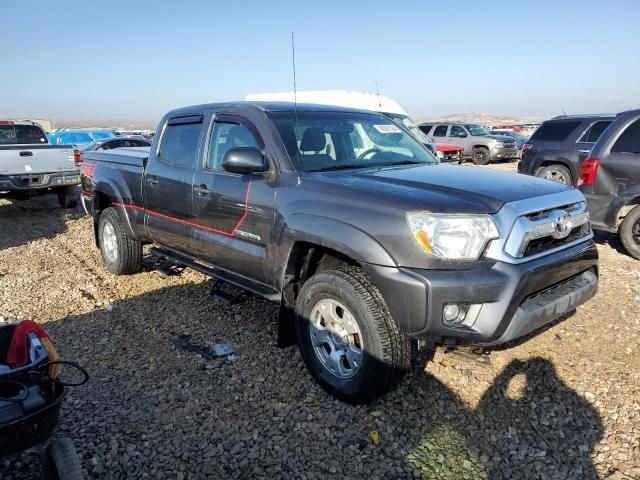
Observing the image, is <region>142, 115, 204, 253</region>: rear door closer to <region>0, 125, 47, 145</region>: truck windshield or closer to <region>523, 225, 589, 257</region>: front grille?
<region>523, 225, 589, 257</region>: front grille

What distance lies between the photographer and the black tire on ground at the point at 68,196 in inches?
410

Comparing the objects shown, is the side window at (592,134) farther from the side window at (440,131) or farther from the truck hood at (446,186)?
the side window at (440,131)

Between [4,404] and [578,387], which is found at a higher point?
[4,404]

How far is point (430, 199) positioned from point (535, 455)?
153 centimetres

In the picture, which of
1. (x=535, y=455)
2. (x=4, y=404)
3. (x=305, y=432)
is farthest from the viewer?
(x=305, y=432)

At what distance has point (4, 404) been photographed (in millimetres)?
2016

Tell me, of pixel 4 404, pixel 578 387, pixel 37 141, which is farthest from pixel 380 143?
pixel 37 141

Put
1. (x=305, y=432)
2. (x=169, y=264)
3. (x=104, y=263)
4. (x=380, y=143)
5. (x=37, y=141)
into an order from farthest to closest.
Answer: (x=37, y=141), (x=104, y=263), (x=169, y=264), (x=380, y=143), (x=305, y=432)

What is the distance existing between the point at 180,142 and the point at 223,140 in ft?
2.40

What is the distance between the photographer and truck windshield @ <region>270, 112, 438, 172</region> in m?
3.75

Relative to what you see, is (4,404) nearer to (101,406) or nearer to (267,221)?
(101,406)

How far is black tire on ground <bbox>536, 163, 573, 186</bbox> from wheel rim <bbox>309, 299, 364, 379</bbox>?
8.23m

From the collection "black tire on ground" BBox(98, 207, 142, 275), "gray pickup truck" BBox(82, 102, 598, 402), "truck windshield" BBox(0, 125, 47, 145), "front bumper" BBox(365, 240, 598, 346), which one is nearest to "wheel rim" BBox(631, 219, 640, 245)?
"gray pickup truck" BBox(82, 102, 598, 402)

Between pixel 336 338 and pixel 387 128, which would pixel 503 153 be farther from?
pixel 336 338
